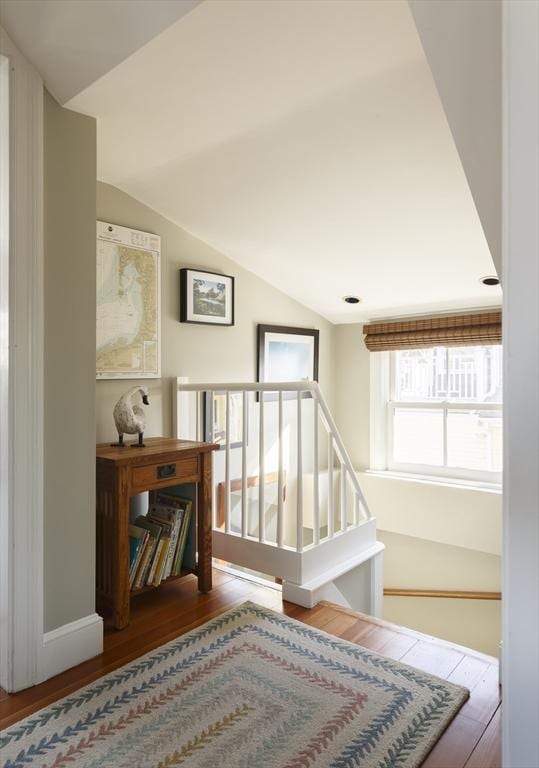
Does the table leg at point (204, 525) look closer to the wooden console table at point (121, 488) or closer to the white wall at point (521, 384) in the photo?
the wooden console table at point (121, 488)

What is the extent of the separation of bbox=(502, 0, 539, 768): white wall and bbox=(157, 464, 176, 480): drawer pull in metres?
1.67

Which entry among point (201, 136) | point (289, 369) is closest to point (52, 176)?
point (201, 136)

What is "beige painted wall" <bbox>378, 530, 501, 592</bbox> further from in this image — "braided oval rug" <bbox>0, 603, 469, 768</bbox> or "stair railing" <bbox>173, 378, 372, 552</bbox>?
"braided oval rug" <bbox>0, 603, 469, 768</bbox>

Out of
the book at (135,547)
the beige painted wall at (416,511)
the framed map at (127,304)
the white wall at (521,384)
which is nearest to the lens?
the white wall at (521,384)

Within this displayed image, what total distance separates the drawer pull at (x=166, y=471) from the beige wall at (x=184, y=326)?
1.67 feet

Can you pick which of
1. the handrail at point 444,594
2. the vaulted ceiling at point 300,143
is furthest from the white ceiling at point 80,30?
the handrail at point 444,594

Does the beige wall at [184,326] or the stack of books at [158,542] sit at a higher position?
the beige wall at [184,326]

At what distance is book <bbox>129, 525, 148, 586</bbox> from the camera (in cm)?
212

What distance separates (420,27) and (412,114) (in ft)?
2.40

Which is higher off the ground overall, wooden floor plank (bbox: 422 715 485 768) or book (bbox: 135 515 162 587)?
book (bbox: 135 515 162 587)

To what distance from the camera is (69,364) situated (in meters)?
1.73

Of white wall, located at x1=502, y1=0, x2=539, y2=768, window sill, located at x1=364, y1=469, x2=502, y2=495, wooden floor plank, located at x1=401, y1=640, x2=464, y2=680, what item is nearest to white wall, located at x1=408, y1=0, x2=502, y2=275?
white wall, located at x1=502, y1=0, x2=539, y2=768

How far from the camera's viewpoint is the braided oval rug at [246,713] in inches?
51.8

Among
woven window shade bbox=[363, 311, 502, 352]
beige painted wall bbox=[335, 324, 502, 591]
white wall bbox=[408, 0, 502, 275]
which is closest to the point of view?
white wall bbox=[408, 0, 502, 275]
